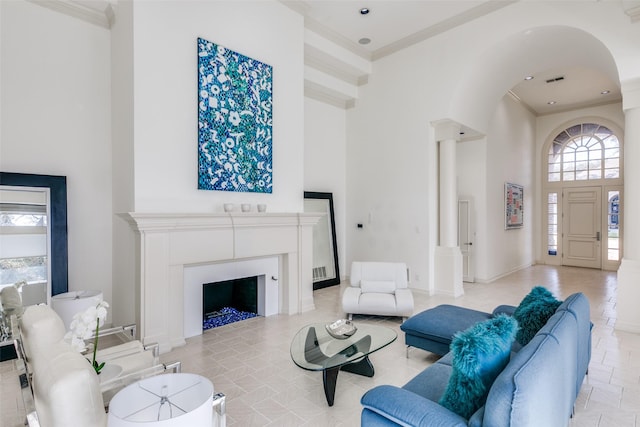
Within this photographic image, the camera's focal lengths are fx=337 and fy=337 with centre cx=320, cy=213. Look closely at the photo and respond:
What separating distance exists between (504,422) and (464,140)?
22.4 feet

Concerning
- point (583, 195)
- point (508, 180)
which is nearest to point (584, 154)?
point (583, 195)

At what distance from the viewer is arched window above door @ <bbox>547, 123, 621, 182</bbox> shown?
8.49 metres

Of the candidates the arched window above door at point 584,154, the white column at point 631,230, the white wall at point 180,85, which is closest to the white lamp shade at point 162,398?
the white wall at point 180,85

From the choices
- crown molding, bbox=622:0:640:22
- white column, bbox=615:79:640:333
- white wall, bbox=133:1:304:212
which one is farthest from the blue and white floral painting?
white column, bbox=615:79:640:333

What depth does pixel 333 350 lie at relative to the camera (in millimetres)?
2773

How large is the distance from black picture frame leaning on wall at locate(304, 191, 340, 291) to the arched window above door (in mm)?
6833

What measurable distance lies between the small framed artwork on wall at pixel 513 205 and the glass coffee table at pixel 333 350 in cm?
621

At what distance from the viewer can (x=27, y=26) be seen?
3.78 meters

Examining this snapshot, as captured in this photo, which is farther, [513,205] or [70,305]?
[513,205]

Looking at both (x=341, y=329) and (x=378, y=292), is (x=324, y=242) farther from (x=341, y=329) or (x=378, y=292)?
(x=341, y=329)

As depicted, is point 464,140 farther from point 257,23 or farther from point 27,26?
point 27,26

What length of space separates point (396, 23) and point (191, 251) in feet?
16.0

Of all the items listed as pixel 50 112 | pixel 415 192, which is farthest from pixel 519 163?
pixel 50 112

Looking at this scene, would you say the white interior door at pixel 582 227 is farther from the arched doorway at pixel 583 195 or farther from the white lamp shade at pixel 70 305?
the white lamp shade at pixel 70 305
